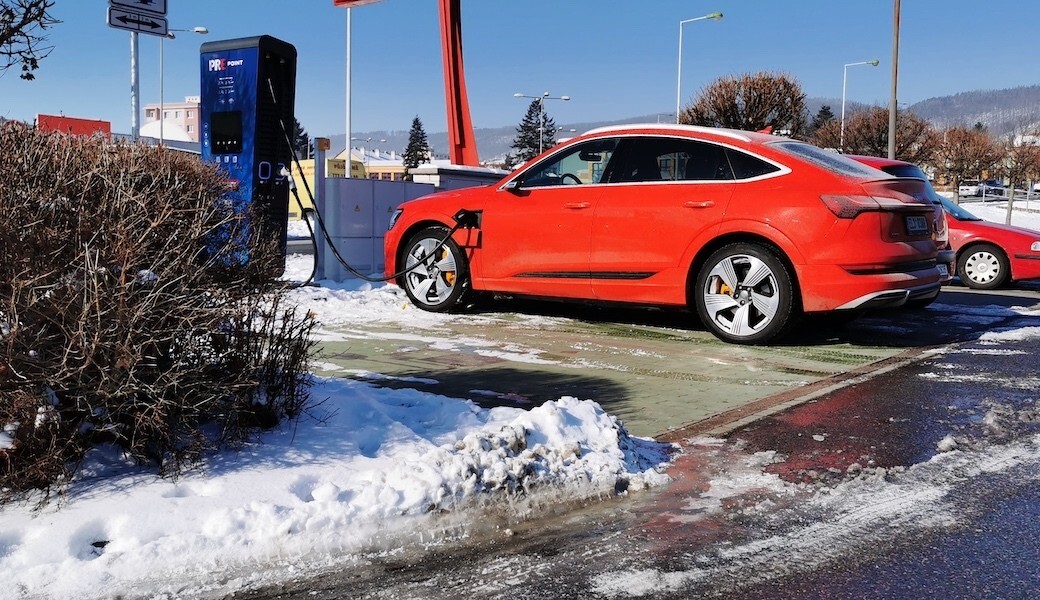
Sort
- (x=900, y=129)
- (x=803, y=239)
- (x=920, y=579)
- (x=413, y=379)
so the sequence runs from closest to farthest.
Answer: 1. (x=920, y=579)
2. (x=413, y=379)
3. (x=803, y=239)
4. (x=900, y=129)

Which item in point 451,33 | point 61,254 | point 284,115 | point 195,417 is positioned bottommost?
point 195,417

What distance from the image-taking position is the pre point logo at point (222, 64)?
960 cm

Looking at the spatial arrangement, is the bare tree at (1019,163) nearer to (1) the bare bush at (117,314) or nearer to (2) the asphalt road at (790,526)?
(2) the asphalt road at (790,526)

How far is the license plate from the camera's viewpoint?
7160mm

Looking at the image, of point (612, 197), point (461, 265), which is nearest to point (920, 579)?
point (612, 197)

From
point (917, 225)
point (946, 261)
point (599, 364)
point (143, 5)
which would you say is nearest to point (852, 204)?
point (917, 225)

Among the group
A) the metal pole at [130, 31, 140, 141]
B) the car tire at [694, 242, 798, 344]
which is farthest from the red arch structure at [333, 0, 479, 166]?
the car tire at [694, 242, 798, 344]

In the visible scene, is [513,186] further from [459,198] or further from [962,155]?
[962,155]

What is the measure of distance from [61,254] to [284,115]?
23.3 feet

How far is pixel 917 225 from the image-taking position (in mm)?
7277

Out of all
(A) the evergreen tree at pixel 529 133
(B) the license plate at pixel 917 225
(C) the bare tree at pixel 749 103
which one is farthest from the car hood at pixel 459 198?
(A) the evergreen tree at pixel 529 133

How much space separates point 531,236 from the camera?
8211mm

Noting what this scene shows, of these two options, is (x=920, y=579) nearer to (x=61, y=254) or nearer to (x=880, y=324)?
(x=61, y=254)

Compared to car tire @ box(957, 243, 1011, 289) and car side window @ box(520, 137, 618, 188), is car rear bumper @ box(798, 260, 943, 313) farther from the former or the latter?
car tire @ box(957, 243, 1011, 289)
